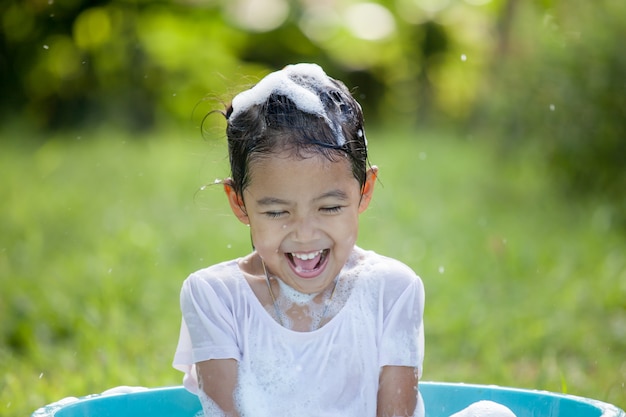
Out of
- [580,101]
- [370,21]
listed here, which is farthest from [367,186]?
[370,21]

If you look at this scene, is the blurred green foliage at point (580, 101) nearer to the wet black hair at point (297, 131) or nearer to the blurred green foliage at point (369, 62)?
the blurred green foliage at point (369, 62)

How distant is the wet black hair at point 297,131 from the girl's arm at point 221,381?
1.34 ft

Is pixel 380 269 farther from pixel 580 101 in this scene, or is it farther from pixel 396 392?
pixel 580 101

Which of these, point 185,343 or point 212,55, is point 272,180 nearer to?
point 185,343

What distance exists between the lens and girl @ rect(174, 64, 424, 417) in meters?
2.34

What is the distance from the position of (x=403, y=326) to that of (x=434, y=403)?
50 centimetres

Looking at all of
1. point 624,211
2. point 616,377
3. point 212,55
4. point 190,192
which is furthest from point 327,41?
point 616,377

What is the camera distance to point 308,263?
240cm

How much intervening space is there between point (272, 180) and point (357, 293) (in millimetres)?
375

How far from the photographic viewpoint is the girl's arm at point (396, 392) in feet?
7.88

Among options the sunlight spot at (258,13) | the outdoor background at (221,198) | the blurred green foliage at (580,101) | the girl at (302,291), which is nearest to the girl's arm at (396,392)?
the girl at (302,291)

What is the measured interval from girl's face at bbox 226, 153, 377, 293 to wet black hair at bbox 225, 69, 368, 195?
2 cm

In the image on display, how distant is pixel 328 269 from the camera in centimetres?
240

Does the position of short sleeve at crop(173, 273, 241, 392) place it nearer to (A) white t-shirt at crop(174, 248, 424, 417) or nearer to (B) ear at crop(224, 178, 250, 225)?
(A) white t-shirt at crop(174, 248, 424, 417)
